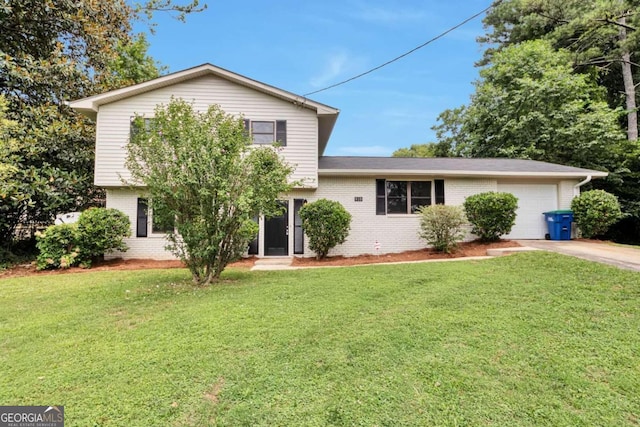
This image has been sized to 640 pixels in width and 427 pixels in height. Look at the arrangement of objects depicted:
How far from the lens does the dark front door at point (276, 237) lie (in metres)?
11.0

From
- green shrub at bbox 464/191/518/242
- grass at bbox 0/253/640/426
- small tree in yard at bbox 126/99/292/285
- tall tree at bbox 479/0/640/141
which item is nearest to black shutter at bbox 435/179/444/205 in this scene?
green shrub at bbox 464/191/518/242

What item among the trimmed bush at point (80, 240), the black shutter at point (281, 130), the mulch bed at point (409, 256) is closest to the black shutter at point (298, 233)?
the mulch bed at point (409, 256)

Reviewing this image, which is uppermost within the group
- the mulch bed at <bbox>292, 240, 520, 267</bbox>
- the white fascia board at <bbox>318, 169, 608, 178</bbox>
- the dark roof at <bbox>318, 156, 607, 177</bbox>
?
the dark roof at <bbox>318, 156, 607, 177</bbox>

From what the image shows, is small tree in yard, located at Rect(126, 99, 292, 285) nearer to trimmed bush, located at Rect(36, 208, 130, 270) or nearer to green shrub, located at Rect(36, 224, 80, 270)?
trimmed bush, located at Rect(36, 208, 130, 270)

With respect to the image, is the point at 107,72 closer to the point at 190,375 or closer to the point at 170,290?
the point at 170,290

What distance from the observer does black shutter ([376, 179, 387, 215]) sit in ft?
37.3

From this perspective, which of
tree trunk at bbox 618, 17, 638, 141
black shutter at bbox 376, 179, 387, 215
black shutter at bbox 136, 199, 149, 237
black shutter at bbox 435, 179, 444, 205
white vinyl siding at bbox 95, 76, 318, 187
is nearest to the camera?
white vinyl siding at bbox 95, 76, 318, 187

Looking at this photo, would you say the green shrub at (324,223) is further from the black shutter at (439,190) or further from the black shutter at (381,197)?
the black shutter at (439,190)

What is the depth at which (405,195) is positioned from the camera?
38.0ft

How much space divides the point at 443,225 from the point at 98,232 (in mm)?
10316

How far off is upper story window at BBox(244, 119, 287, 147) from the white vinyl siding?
12 cm

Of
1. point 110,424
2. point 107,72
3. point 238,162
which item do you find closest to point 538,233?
point 238,162

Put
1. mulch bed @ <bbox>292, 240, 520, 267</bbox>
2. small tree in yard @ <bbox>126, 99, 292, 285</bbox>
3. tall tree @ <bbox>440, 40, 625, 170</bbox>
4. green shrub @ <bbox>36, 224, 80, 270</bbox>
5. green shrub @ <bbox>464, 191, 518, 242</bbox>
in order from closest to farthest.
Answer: small tree in yard @ <bbox>126, 99, 292, 285</bbox>, green shrub @ <bbox>36, 224, 80, 270</bbox>, mulch bed @ <bbox>292, 240, 520, 267</bbox>, green shrub @ <bbox>464, 191, 518, 242</bbox>, tall tree @ <bbox>440, 40, 625, 170</bbox>

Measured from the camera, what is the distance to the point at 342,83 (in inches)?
500
